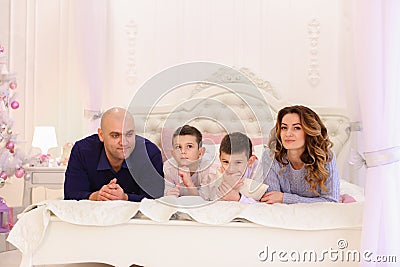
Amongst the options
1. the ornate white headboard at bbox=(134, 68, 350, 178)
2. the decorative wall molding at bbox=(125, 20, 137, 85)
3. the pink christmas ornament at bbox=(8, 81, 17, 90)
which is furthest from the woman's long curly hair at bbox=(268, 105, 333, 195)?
the pink christmas ornament at bbox=(8, 81, 17, 90)

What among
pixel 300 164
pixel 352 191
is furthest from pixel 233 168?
pixel 352 191

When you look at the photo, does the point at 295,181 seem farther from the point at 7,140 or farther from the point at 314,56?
the point at 7,140

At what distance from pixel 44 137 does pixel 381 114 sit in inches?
120

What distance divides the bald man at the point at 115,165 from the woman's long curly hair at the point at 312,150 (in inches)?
22.9

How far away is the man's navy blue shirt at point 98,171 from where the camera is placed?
8.73ft

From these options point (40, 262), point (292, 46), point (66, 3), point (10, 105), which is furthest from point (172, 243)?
point (66, 3)

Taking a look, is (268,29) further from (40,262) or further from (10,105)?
(40,262)

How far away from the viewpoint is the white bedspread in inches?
89.1

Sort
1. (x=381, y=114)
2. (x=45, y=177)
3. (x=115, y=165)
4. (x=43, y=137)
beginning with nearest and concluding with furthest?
(x=381, y=114) < (x=115, y=165) < (x=45, y=177) < (x=43, y=137)

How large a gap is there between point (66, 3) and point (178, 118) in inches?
89.5

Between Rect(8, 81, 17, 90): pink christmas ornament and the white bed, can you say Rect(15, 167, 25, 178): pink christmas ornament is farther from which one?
the white bed

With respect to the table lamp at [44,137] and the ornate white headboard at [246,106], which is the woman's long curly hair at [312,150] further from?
the table lamp at [44,137]

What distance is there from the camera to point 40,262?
2.38 metres

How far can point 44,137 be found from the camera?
14.9 ft
